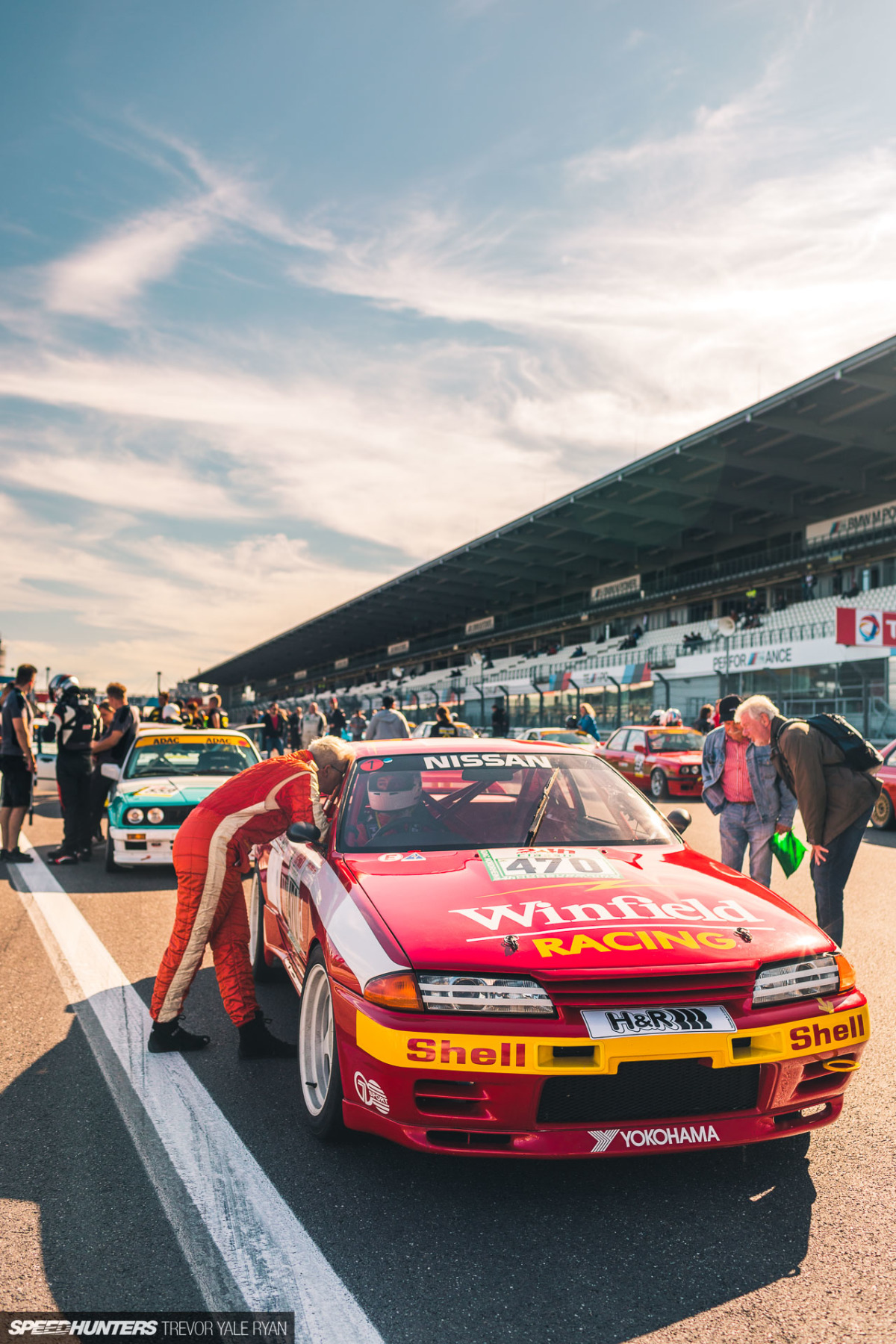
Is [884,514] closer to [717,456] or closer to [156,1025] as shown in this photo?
[717,456]

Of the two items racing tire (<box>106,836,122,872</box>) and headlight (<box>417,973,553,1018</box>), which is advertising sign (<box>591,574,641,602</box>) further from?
headlight (<box>417,973,553,1018</box>)

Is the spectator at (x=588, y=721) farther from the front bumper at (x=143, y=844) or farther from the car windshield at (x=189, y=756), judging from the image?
the front bumper at (x=143, y=844)

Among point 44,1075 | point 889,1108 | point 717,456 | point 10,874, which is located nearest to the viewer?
point 889,1108

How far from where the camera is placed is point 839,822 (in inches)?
182

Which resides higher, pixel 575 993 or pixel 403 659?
pixel 403 659

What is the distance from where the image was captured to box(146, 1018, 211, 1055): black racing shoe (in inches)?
158

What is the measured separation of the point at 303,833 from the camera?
371 cm

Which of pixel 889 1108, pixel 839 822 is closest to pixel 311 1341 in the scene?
pixel 889 1108

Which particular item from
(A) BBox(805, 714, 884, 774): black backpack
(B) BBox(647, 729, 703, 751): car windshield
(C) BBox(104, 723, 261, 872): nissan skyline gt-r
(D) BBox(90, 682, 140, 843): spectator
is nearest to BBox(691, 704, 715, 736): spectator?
(B) BBox(647, 729, 703, 751): car windshield

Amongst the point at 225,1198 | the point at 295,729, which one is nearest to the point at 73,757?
the point at 225,1198

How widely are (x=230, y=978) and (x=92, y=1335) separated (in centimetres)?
186

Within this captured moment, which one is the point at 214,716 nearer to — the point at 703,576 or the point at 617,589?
the point at 703,576

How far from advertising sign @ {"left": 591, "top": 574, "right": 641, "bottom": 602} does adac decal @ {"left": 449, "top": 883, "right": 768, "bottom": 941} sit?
1953 inches

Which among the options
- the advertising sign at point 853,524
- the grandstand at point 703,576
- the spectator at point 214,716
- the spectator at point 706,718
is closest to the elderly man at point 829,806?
the spectator at point 214,716
